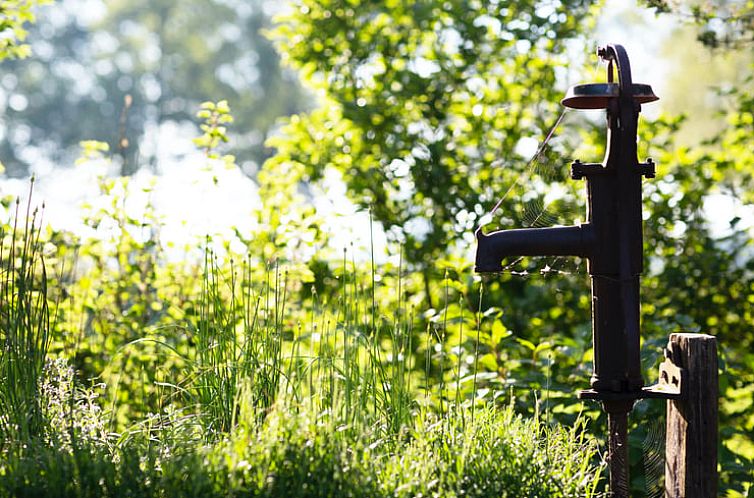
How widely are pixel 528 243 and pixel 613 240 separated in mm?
233

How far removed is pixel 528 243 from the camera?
92.7 inches

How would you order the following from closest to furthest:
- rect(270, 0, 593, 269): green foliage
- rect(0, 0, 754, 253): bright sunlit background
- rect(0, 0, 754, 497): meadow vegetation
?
rect(0, 0, 754, 497): meadow vegetation < rect(270, 0, 593, 269): green foliage < rect(0, 0, 754, 253): bright sunlit background

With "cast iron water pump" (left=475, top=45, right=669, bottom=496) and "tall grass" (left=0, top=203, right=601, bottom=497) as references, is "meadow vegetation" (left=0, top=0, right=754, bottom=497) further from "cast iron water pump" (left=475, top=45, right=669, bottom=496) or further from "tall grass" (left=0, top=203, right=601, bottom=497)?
"cast iron water pump" (left=475, top=45, right=669, bottom=496)

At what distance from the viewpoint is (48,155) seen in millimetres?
22359

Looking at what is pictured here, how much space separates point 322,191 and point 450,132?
0.82 meters

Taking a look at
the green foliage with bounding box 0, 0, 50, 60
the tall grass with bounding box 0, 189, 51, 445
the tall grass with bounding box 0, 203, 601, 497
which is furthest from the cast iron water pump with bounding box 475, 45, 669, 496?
the green foliage with bounding box 0, 0, 50, 60

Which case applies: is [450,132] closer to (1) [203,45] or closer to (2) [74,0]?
(1) [203,45]

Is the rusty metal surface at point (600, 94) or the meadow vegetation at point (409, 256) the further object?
the meadow vegetation at point (409, 256)

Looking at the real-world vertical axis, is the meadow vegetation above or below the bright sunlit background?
below

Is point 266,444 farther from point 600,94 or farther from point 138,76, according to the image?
point 138,76

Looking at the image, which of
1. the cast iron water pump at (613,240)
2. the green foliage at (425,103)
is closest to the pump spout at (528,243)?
the cast iron water pump at (613,240)

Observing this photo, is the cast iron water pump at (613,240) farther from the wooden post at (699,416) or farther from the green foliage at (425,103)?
the green foliage at (425,103)

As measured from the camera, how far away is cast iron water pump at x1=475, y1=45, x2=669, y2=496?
7.69ft

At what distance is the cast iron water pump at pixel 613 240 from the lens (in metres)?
2.34
